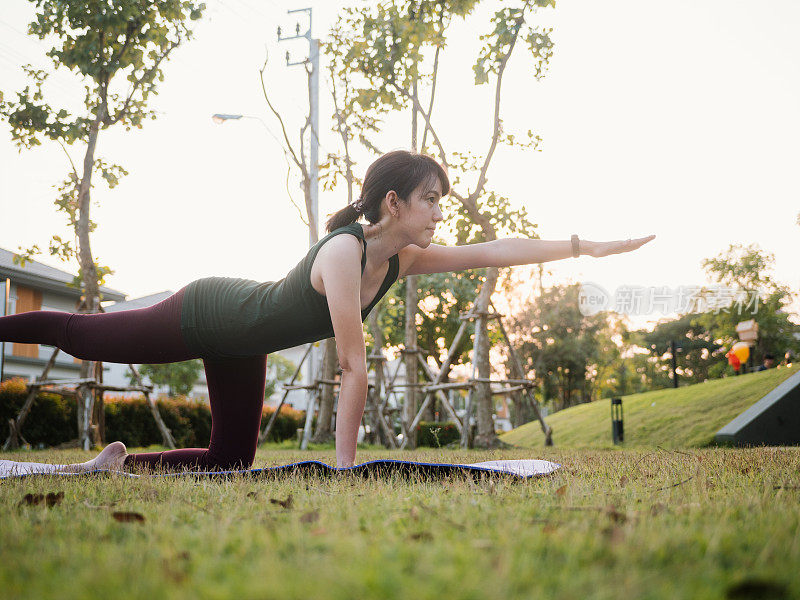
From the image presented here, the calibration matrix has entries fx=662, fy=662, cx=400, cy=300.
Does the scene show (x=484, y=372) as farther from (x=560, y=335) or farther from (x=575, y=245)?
(x=560, y=335)

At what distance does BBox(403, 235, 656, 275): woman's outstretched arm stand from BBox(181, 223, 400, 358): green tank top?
29.8 inches

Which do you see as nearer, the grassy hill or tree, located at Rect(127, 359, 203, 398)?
the grassy hill

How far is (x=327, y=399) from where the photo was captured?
12859 millimetres

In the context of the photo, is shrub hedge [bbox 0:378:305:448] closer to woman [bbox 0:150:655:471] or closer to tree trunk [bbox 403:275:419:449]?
tree trunk [bbox 403:275:419:449]

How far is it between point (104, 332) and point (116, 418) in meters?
11.3

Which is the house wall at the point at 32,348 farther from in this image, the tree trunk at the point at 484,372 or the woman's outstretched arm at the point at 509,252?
the woman's outstretched arm at the point at 509,252

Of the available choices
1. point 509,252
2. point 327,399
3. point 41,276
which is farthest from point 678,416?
point 41,276

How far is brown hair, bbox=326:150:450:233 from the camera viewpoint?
3.47m

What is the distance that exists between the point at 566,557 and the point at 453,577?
0.30 m

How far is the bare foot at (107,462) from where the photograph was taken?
3602mm

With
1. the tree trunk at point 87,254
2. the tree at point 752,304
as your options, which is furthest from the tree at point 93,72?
the tree at point 752,304

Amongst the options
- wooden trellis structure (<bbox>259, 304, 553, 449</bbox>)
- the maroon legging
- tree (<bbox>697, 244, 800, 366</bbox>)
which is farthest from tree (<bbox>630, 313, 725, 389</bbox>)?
the maroon legging

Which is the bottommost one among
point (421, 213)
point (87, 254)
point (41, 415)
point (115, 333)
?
point (41, 415)

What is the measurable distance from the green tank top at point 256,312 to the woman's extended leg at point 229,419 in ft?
1.05
